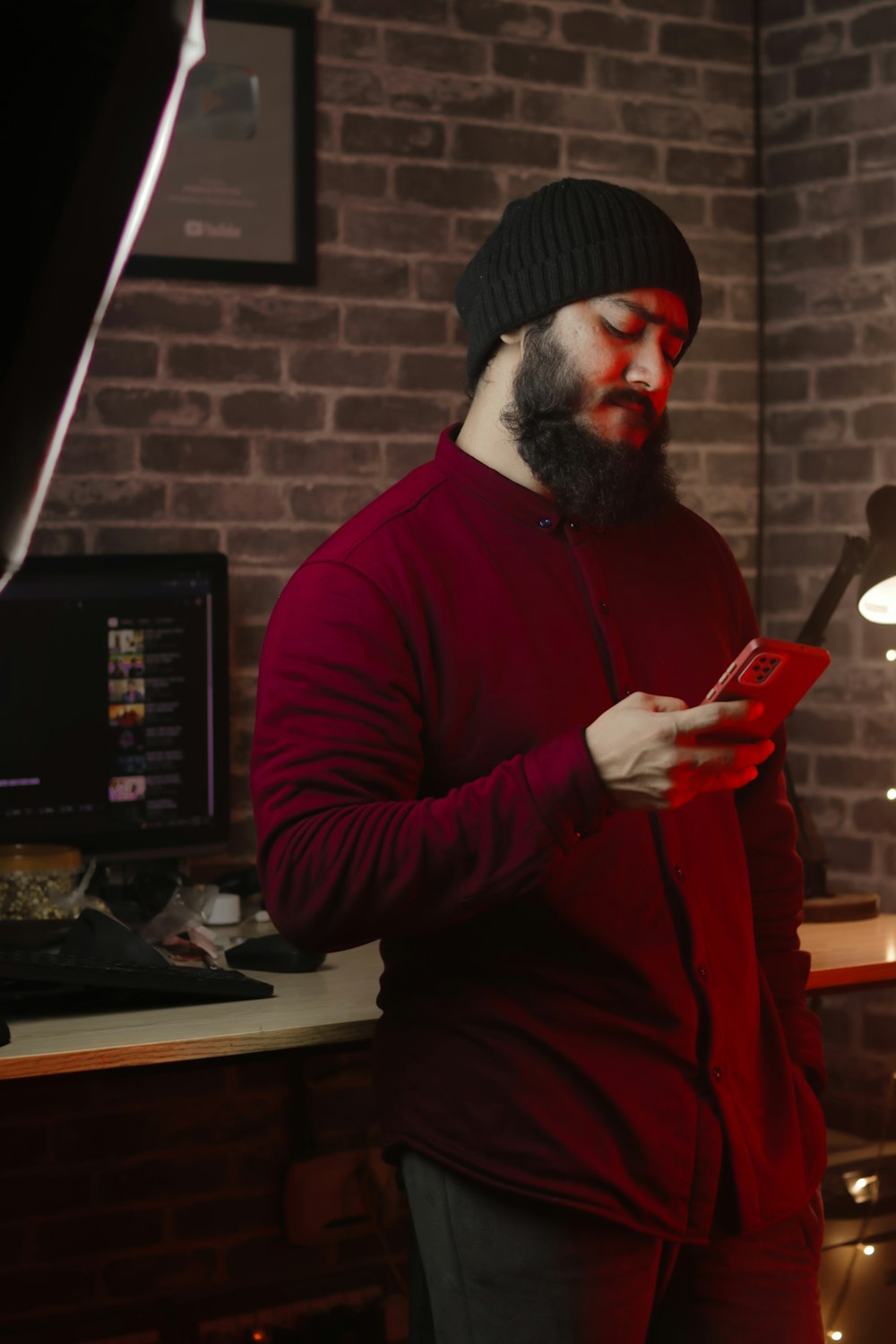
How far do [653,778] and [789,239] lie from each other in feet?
6.66

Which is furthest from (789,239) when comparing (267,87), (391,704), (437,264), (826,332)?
(391,704)

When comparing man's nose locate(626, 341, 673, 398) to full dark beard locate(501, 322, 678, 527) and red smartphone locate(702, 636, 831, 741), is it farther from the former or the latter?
red smartphone locate(702, 636, 831, 741)

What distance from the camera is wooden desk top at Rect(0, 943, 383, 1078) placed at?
5.03 ft

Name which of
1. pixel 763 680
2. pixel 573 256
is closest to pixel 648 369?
pixel 573 256

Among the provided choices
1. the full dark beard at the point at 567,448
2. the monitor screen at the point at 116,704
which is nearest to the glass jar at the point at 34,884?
the monitor screen at the point at 116,704

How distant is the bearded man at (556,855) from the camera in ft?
3.79

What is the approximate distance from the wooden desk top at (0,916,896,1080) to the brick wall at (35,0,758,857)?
792 mm

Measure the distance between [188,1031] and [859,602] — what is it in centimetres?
119

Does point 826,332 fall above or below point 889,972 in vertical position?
above

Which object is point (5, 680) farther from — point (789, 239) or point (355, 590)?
point (789, 239)

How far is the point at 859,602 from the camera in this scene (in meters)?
2.11

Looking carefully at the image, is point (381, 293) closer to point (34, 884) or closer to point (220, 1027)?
point (34, 884)

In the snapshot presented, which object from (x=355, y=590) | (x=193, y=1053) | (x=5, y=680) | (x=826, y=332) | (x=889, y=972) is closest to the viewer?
(x=355, y=590)

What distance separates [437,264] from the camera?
265 centimetres
